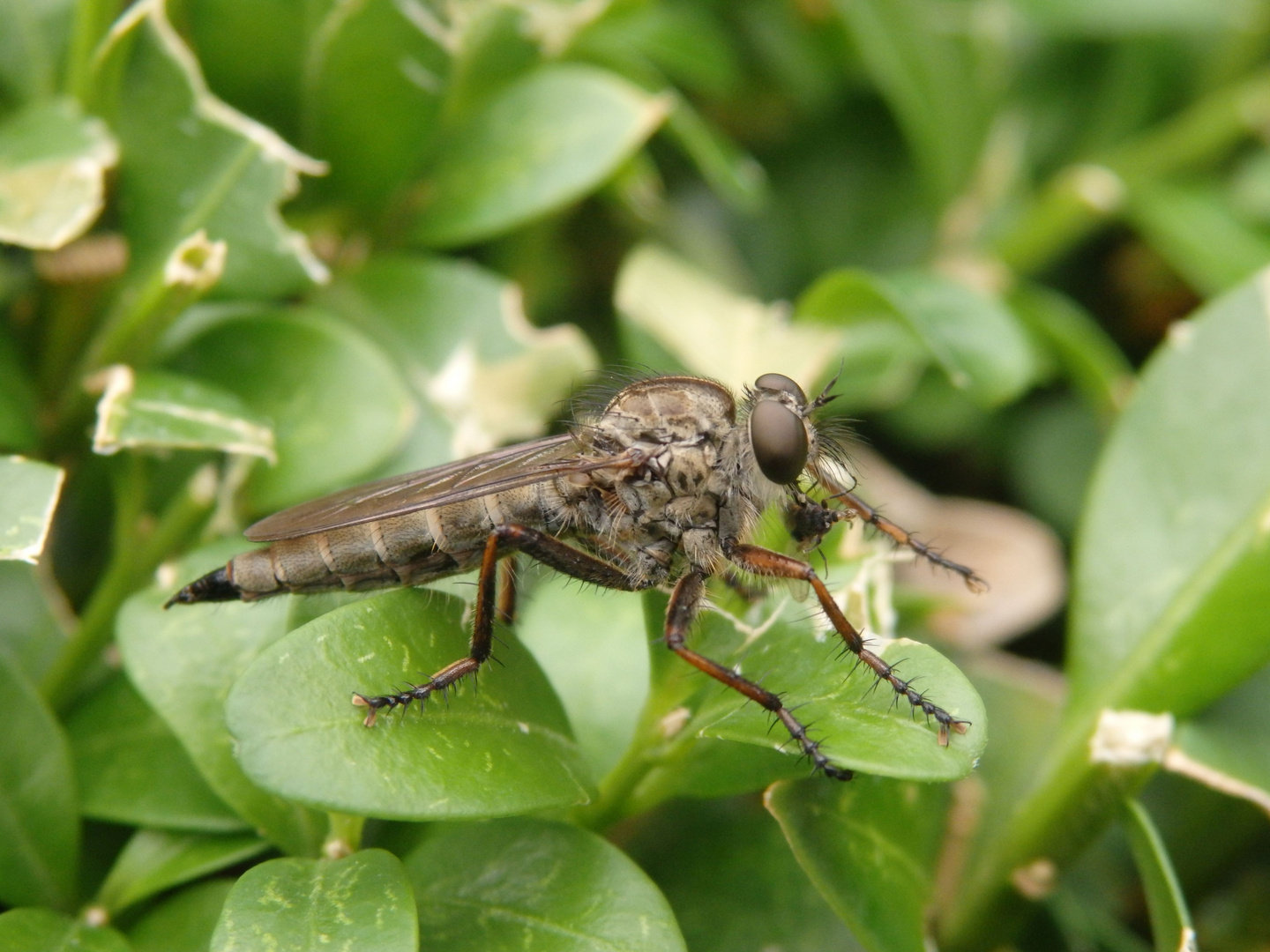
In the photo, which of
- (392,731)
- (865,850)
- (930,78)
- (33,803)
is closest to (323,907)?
(392,731)

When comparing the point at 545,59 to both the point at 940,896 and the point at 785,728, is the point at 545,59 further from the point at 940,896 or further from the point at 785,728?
the point at 940,896

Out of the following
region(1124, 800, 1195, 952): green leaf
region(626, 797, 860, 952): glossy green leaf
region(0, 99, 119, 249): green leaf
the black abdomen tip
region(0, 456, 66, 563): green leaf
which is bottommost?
region(626, 797, 860, 952): glossy green leaf

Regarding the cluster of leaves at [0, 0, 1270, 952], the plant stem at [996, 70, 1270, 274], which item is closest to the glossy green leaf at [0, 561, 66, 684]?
the cluster of leaves at [0, 0, 1270, 952]

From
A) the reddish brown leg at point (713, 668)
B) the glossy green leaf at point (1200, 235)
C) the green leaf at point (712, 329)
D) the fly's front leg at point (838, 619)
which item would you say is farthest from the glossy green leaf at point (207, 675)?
the glossy green leaf at point (1200, 235)

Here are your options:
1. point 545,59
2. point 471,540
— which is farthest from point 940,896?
point 545,59

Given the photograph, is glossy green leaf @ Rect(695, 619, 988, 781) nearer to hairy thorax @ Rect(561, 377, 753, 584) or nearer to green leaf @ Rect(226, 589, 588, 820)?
green leaf @ Rect(226, 589, 588, 820)

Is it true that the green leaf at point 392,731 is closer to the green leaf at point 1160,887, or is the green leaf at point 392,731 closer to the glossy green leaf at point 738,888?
the glossy green leaf at point 738,888
